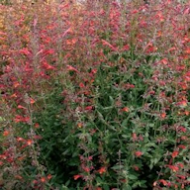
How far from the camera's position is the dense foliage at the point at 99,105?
2.96m

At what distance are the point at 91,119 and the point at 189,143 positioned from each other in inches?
30.9

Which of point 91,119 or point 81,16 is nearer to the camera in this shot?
point 91,119

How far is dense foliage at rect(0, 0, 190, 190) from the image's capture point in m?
2.96

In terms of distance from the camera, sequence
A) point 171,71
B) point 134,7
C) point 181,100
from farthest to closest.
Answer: point 134,7, point 181,100, point 171,71

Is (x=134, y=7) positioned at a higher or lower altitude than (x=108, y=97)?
higher

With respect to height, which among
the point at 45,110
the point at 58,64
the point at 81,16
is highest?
the point at 81,16

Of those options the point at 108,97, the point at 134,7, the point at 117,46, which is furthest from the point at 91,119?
the point at 134,7

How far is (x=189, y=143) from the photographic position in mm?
3174

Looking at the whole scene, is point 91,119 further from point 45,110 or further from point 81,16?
point 81,16

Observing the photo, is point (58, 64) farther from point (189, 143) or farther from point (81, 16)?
point (189, 143)

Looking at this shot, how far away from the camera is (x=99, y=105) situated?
3.13m

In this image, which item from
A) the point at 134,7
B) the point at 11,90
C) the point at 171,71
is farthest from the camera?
the point at 134,7

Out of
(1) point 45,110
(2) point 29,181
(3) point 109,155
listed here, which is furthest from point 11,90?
(3) point 109,155

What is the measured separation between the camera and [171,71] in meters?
2.98
